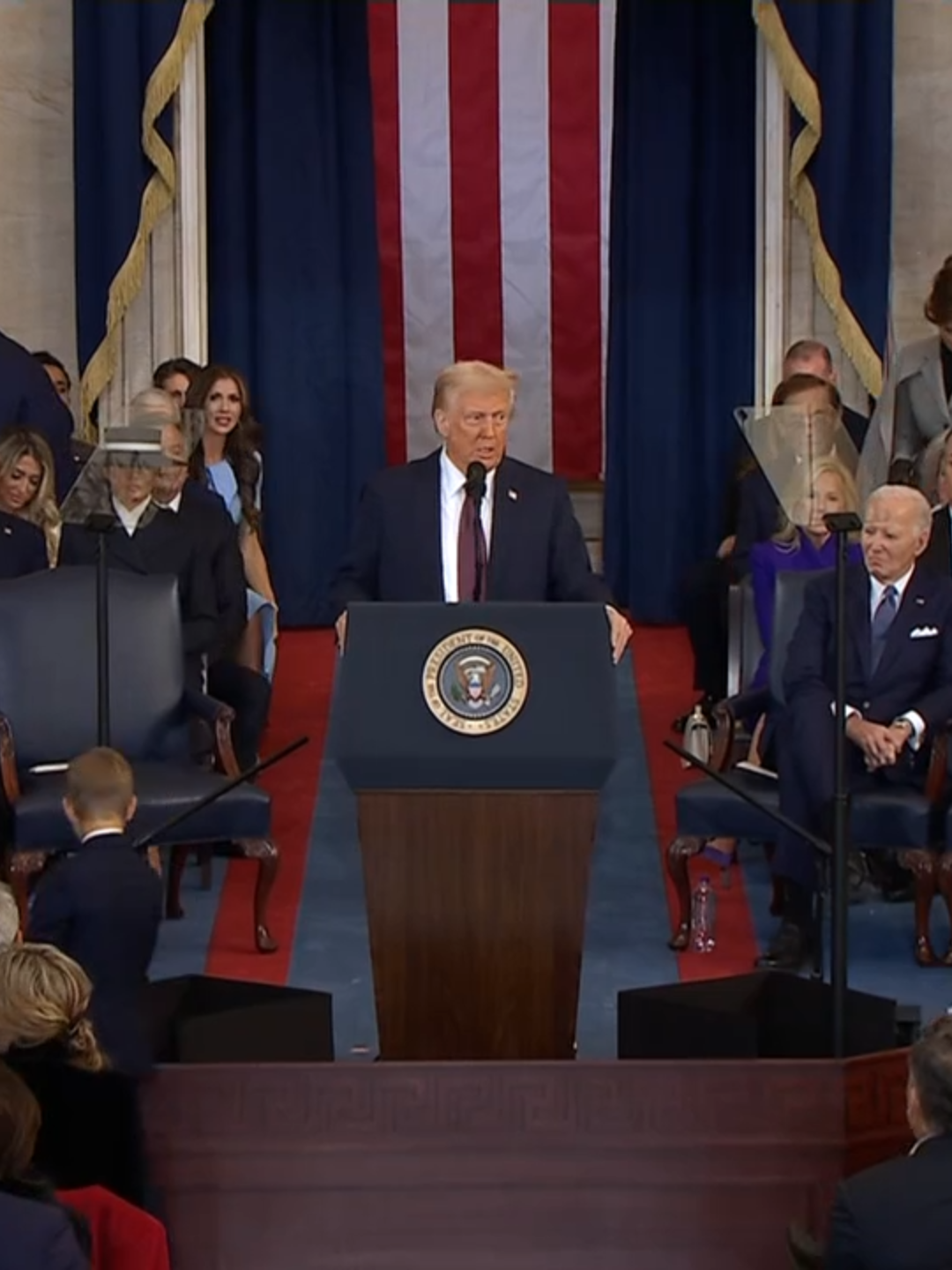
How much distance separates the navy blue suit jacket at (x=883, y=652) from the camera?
659 centimetres

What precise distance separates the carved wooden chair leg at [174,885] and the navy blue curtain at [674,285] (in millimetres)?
3651

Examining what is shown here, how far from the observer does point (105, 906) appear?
4.92m

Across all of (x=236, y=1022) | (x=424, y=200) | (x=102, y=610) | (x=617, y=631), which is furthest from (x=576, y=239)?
(x=236, y=1022)

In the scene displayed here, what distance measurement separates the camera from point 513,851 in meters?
5.13

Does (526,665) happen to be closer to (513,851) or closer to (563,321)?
(513,851)

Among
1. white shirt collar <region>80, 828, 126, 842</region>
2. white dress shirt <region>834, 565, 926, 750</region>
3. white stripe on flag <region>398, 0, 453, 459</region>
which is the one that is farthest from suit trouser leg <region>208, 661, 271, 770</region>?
white stripe on flag <region>398, 0, 453, 459</region>

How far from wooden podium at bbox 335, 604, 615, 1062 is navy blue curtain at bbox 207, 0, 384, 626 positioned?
17.0 ft

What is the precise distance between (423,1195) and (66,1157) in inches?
27.8

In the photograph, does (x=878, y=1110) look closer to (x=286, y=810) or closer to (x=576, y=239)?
(x=286, y=810)

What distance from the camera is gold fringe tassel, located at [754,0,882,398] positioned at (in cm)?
905

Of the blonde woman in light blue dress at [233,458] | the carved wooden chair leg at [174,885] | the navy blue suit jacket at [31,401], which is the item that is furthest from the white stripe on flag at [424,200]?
the carved wooden chair leg at [174,885]

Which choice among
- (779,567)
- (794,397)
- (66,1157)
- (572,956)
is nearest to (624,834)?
(779,567)

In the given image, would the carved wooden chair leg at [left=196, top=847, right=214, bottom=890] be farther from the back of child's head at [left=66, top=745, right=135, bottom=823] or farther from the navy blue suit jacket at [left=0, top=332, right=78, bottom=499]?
the back of child's head at [left=66, top=745, right=135, bottom=823]

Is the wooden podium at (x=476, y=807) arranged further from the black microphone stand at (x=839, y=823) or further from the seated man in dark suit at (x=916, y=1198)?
the seated man in dark suit at (x=916, y=1198)
